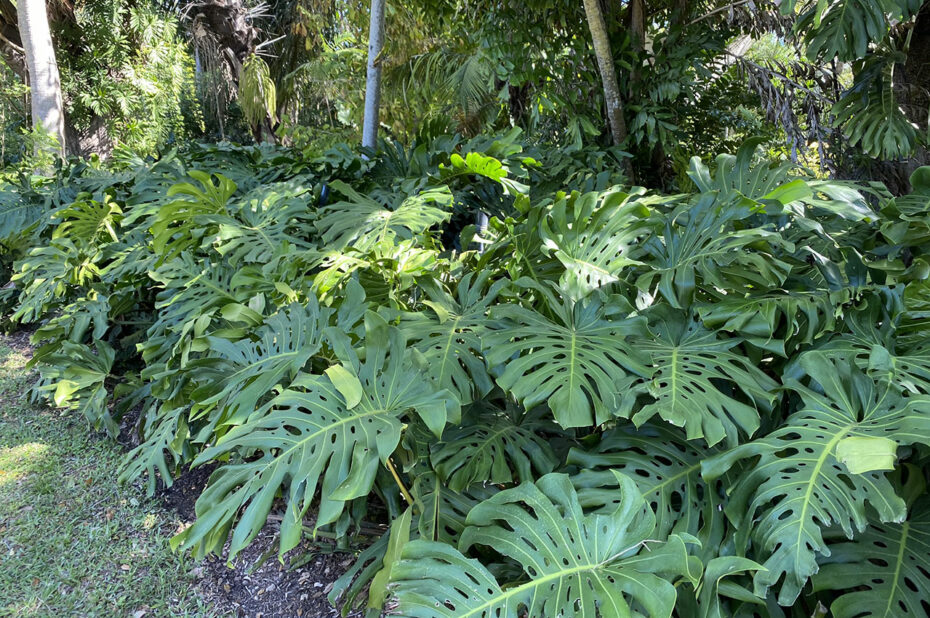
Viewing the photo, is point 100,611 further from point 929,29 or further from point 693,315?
point 929,29

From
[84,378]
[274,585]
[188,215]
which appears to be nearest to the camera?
[274,585]

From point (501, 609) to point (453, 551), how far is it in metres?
0.12

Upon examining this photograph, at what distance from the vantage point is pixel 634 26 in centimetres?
351

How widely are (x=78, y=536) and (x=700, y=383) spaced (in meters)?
2.30

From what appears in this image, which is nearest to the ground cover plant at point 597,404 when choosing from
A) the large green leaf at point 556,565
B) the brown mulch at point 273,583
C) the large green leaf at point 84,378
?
the large green leaf at point 556,565

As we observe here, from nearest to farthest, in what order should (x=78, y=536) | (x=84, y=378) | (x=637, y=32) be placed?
(x=78, y=536)
(x=84, y=378)
(x=637, y=32)

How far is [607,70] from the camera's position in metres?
3.20

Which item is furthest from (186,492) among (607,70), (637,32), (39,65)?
(39,65)

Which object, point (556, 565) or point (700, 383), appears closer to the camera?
point (556, 565)

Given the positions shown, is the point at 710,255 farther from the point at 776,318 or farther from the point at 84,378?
the point at 84,378

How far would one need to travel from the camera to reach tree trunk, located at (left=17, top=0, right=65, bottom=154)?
6109 mm

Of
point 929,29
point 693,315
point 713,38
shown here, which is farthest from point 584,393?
point 929,29

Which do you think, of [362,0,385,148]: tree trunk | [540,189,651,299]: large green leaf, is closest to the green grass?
[540,189,651,299]: large green leaf

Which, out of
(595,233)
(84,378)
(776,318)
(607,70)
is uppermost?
(607,70)
